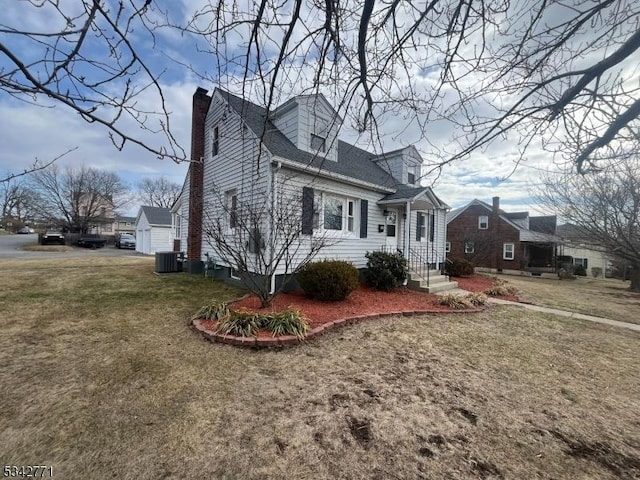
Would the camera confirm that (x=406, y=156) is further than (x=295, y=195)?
Yes

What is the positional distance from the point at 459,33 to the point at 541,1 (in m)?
0.77

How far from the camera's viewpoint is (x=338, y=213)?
9.83 meters

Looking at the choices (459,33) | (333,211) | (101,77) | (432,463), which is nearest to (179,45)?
(101,77)

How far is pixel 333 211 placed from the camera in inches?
381

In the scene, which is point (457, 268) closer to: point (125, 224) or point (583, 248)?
point (583, 248)

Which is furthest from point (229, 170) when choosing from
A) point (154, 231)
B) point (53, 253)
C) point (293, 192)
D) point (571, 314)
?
point (53, 253)

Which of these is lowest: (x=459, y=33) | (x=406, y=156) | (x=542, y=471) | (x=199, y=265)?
(x=542, y=471)

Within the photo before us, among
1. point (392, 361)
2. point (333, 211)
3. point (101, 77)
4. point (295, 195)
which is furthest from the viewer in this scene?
point (333, 211)

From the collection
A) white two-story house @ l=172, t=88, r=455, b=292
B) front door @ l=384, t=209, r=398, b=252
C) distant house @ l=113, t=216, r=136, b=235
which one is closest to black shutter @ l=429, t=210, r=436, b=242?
white two-story house @ l=172, t=88, r=455, b=292

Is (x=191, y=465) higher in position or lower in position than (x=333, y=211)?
lower

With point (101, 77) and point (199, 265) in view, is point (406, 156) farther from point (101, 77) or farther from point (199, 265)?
point (101, 77)

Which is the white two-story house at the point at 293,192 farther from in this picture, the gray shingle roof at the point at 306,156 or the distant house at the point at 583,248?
the distant house at the point at 583,248

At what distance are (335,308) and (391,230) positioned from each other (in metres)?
5.95

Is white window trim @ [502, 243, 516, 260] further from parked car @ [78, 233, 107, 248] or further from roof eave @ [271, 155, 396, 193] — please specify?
parked car @ [78, 233, 107, 248]
